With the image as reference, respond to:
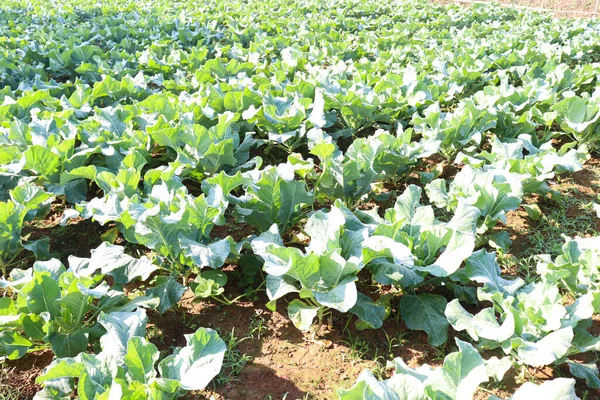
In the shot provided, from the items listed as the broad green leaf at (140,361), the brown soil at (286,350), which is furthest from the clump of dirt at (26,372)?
the broad green leaf at (140,361)

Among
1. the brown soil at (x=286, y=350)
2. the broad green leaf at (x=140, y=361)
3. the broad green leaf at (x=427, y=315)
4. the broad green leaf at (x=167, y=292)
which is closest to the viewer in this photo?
the broad green leaf at (x=140, y=361)

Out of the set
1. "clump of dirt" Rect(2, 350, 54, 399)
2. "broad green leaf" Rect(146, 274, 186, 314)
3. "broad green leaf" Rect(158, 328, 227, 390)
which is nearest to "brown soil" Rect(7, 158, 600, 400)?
"clump of dirt" Rect(2, 350, 54, 399)

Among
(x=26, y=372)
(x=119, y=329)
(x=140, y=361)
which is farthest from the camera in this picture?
(x=26, y=372)

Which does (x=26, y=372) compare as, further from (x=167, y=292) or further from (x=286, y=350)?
(x=286, y=350)

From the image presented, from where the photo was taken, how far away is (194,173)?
3.36 meters

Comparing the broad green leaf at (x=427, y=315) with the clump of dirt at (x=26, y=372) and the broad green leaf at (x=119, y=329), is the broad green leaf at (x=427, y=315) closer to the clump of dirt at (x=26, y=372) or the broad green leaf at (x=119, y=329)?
the broad green leaf at (x=119, y=329)

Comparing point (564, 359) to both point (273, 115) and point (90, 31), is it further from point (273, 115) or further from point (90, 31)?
point (90, 31)

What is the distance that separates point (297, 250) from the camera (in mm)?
2047

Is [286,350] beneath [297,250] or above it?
beneath

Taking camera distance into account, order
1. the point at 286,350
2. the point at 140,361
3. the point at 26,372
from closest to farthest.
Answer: the point at 140,361 < the point at 26,372 < the point at 286,350

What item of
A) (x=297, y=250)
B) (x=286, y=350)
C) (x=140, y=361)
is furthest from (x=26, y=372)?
(x=297, y=250)

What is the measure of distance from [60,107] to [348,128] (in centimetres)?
267

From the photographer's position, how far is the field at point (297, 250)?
193cm

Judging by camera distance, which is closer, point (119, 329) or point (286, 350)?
point (119, 329)
